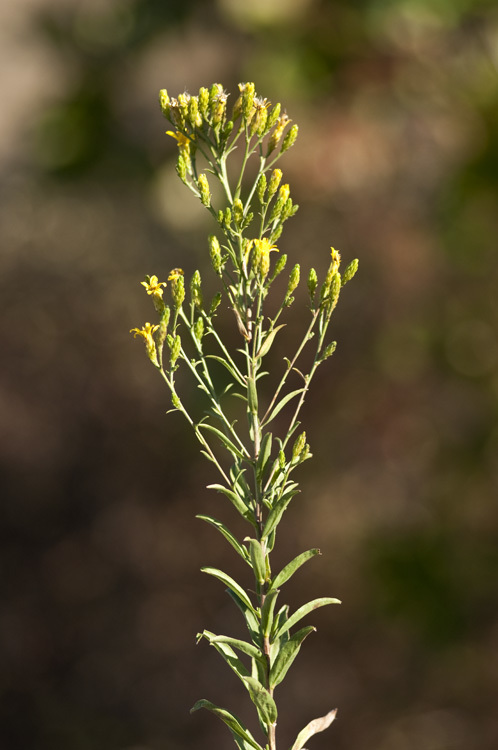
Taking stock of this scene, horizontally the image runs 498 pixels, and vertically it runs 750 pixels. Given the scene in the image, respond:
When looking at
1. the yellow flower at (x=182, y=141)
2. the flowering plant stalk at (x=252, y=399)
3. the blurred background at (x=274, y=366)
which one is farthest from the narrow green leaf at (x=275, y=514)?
the blurred background at (x=274, y=366)

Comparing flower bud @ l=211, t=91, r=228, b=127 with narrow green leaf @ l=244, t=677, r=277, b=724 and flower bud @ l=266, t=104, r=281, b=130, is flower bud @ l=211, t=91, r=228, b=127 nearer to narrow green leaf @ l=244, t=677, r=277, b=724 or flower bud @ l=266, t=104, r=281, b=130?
flower bud @ l=266, t=104, r=281, b=130

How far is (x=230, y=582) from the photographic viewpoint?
0.22 metres

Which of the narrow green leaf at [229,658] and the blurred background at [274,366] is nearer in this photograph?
the narrow green leaf at [229,658]

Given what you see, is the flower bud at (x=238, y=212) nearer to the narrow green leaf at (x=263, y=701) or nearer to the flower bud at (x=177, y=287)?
the flower bud at (x=177, y=287)

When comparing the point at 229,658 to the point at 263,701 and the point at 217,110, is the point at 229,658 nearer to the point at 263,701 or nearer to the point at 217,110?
the point at 263,701

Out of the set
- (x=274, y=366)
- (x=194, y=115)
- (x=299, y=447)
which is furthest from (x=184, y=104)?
(x=274, y=366)

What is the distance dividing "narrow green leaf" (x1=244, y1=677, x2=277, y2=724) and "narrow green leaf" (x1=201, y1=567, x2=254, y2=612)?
0.02 metres

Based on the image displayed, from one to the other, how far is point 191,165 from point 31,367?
231 cm

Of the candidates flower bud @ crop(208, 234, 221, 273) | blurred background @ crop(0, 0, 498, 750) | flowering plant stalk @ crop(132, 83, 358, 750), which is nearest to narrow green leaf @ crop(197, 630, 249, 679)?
flowering plant stalk @ crop(132, 83, 358, 750)

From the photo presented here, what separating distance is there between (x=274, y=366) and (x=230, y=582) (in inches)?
81.2

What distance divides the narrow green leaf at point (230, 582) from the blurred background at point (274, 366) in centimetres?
195

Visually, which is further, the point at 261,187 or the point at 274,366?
the point at 274,366

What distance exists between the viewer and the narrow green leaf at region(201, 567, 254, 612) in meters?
0.22

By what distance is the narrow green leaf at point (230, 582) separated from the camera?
22 cm
